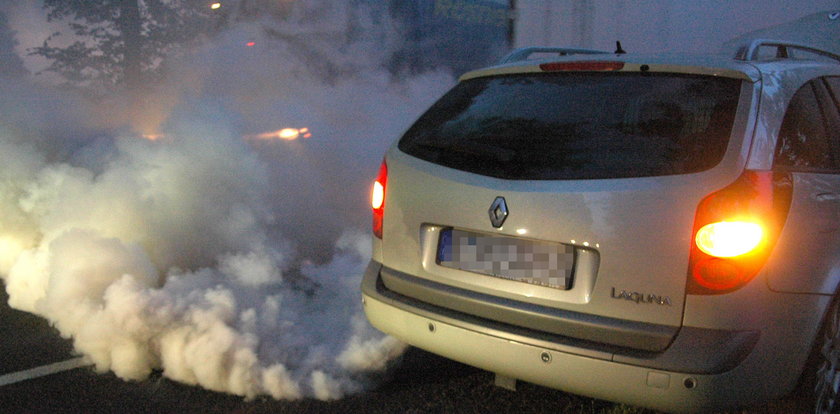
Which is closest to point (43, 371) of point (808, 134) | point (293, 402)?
point (293, 402)

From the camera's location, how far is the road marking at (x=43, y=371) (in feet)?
10.5

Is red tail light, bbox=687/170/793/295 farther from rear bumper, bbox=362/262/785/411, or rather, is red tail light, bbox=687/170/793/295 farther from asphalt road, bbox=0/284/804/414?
asphalt road, bbox=0/284/804/414

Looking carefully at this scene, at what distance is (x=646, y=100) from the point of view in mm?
2439

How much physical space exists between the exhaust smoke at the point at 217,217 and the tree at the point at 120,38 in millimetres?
307

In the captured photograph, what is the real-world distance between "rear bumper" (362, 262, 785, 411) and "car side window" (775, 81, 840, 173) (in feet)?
2.20

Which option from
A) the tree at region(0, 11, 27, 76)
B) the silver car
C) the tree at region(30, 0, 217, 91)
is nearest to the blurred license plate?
the silver car

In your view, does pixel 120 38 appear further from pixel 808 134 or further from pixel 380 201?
pixel 808 134

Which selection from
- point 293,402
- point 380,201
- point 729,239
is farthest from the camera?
point 293,402

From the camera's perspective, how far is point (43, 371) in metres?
3.27

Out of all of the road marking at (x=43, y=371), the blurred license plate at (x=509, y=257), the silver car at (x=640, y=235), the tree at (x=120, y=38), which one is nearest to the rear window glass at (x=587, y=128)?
the silver car at (x=640, y=235)

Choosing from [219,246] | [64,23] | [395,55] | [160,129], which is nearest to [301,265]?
[219,246]

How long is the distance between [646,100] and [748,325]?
0.85 meters

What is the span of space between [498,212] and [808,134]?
1.20 m

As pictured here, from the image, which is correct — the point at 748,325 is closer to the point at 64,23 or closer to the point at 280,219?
the point at 280,219
